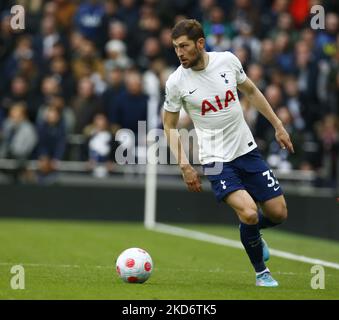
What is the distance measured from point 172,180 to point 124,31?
3431mm

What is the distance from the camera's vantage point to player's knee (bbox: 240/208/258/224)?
402 inches

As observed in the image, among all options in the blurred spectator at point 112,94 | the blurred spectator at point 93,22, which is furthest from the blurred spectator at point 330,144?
the blurred spectator at point 93,22

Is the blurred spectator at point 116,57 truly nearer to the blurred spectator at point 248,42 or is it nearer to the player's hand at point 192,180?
the blurred spectator at point 248,42

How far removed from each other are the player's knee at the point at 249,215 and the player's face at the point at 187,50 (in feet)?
5.17

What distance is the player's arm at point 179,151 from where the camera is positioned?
10.1m

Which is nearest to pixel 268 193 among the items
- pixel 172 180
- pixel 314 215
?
pixel 314 215

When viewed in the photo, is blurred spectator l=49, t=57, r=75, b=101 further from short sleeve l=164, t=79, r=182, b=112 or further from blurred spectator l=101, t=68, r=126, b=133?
short sleeve l=164, t=79, r=182, b=112

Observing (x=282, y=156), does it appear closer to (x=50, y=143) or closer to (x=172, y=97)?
(x=50, y=143)

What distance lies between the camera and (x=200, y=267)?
1269 centimetres

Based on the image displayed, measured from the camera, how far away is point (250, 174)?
421 inches

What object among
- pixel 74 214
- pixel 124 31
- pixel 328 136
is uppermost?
pixel 124 31

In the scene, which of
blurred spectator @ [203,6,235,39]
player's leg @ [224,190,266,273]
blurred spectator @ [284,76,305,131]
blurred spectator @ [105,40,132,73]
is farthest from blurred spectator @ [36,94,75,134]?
player's leg @ [224,190,266,273]

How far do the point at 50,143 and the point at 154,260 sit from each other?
7.30 meters
